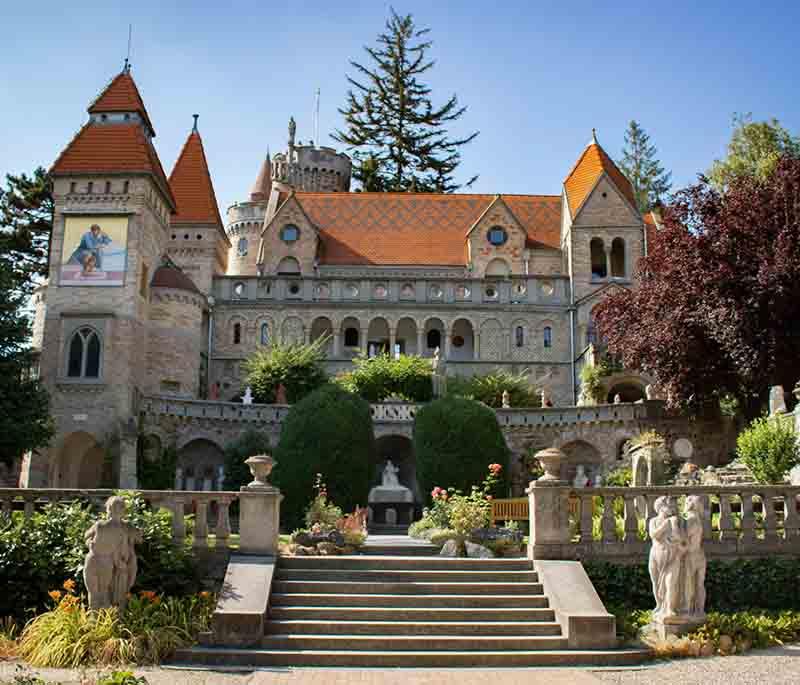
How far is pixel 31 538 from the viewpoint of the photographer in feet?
44.8

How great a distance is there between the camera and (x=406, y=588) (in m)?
13.5

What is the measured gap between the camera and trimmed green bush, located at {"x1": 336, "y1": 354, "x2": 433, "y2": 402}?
37469mm

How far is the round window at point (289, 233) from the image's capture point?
4750 cm

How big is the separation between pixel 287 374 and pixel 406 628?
1061 inches

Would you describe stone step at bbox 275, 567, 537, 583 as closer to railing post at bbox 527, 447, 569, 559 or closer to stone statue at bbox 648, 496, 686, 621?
railing post at bbox 527, 447, 569, 559

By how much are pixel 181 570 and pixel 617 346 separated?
2464 cm

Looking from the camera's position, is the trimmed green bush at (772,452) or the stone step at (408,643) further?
the trimmed green bush at (772,452)

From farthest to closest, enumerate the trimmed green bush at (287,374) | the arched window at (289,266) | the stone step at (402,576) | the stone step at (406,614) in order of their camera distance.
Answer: the arched window at (289,266) → the trimmed green bush at (287,374) → the stone step at (402,576) → the stone step at (406,614)

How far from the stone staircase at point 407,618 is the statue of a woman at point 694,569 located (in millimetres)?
1169

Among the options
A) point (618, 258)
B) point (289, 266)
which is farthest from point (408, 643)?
point (618, 258)

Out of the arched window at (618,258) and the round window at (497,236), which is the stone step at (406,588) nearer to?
the arched window at (618,258)

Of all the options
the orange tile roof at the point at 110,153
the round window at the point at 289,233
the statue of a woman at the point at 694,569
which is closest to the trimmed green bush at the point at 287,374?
the orange tile roof at the point at 110,153

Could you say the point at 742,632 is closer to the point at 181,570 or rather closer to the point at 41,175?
the point at 181,570

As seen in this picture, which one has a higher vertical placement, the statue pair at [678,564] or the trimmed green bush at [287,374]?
the trimmed green bush at [287,374]
